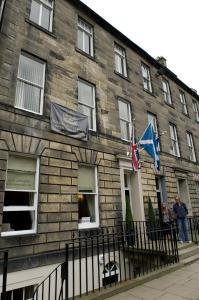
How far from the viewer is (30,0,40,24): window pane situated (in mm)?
9543

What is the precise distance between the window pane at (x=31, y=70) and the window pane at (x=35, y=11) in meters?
2.16

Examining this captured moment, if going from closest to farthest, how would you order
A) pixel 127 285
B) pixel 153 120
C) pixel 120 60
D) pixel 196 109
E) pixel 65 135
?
pixel 127 285 < pixel 65 135 < pixel 120 60 < pixel 153 120 < pixel 196 109

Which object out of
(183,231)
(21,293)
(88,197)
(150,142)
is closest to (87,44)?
(150,142)

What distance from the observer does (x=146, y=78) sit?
49.5 ft

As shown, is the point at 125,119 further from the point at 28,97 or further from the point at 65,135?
the point at 28,97

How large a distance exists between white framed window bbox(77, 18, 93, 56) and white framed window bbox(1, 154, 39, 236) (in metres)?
6.65

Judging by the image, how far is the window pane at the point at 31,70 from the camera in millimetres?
8344

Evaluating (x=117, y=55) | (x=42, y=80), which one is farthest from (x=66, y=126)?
(x=117, y=55)

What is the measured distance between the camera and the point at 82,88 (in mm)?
10258

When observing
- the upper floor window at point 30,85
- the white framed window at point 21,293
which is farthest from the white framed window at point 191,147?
the white framed window at point 21,293

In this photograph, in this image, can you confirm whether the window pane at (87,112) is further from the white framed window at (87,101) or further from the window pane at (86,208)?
the window pane at (86,208)

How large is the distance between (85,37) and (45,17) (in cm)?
229

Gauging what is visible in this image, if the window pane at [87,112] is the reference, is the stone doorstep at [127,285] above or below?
below

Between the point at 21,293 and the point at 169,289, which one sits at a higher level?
the point at 169,289
